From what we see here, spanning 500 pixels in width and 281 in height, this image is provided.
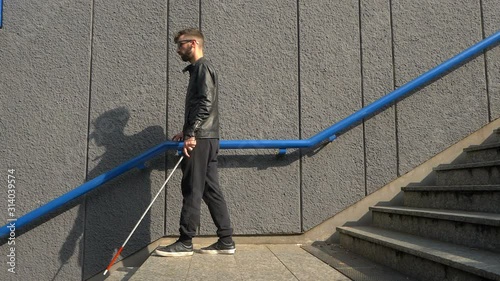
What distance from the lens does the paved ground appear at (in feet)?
7.92

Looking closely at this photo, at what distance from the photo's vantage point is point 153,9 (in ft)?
12.4

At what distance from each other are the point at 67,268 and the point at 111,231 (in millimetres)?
487

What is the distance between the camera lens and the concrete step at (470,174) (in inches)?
110

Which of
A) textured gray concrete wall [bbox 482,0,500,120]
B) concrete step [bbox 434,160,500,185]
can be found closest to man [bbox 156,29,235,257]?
concrete step [bbox 434,160,500,185]

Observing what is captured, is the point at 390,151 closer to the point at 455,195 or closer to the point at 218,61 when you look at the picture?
the point at 455,195

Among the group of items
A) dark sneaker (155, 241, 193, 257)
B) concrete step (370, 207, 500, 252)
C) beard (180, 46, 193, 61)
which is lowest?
dark sneaker (155, 241, 193, 257)

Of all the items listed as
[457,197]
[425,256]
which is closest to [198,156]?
[425,256]

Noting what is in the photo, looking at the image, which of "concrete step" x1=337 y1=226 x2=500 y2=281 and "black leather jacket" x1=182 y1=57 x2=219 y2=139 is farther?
"black leather jacket" x1=182 y1=57 x2=219 y2=139

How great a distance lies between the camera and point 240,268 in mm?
2641

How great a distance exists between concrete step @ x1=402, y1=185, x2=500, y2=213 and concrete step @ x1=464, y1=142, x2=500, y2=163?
0.51m

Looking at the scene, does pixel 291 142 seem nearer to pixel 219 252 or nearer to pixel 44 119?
pixel 219 252

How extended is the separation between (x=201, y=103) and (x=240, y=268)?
1164mm

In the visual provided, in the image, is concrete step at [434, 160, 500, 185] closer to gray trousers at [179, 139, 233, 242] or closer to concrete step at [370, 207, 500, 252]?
concrete step at [370, 207, 500, 252]

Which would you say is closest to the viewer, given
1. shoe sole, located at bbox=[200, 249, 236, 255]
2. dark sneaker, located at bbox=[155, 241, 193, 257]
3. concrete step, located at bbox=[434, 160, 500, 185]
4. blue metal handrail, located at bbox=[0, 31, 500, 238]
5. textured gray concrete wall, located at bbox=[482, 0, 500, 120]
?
concrete step, located at bbox=[434, 160, 500, 185]
